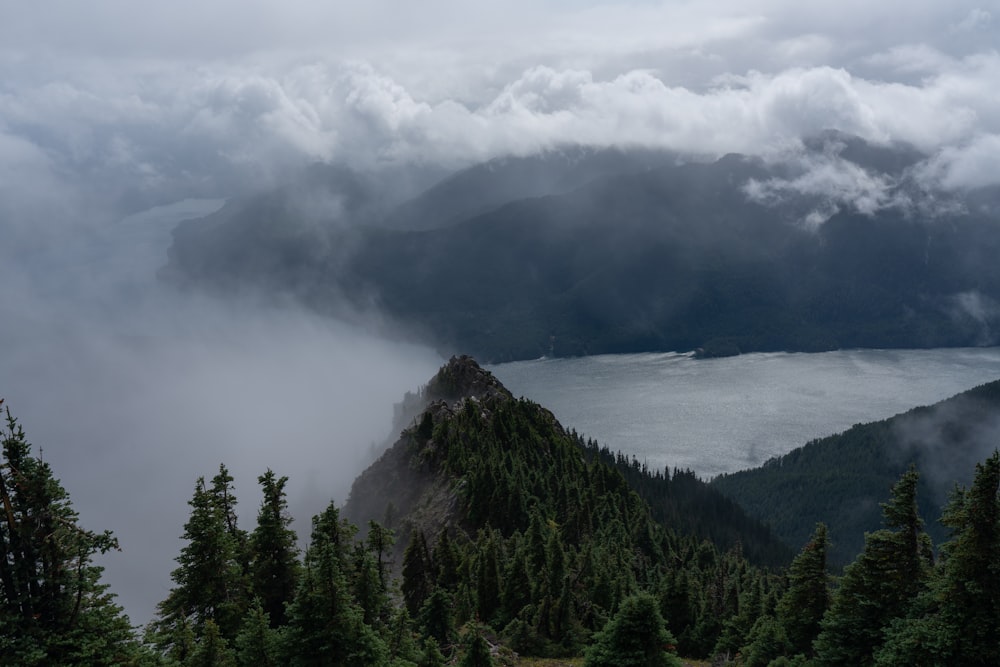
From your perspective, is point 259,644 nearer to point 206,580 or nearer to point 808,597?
point 206,580

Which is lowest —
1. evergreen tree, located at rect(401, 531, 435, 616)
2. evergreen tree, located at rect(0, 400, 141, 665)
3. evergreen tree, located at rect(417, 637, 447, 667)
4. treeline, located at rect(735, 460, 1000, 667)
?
evergreen tree, located at rect(401, 531, 435, 616)

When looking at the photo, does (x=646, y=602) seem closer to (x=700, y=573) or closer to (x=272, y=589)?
(x=272, y=589)

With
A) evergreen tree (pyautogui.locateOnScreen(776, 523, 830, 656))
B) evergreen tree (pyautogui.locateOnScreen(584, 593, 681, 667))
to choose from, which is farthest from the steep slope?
evergreen tree (pyautogui.locateOnScreen(584, 593, 681, 667))

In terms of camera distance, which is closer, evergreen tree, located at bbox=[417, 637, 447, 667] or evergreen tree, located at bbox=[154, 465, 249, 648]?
evergreen tree, located at bbox=[154, 465, 249, 648]

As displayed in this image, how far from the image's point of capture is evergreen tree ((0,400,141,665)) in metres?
19.3

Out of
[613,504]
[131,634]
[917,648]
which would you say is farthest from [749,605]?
[613,504]

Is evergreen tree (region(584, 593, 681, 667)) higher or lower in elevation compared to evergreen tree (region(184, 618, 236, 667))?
lower

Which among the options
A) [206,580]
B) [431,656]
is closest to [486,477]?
[431,656]

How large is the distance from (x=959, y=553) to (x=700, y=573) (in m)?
76.0

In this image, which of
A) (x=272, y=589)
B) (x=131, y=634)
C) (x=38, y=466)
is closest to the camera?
(x=38, y=466)

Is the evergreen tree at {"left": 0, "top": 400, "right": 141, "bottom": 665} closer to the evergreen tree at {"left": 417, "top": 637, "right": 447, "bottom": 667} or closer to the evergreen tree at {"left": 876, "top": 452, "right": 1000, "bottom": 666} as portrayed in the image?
the evergreen tree at {"left": 417, "top": 637, "right": 447, "bottom": 667}

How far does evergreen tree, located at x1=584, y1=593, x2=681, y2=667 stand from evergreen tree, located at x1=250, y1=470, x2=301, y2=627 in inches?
632

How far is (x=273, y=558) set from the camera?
37.3m

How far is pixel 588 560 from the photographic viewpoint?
72.4m
